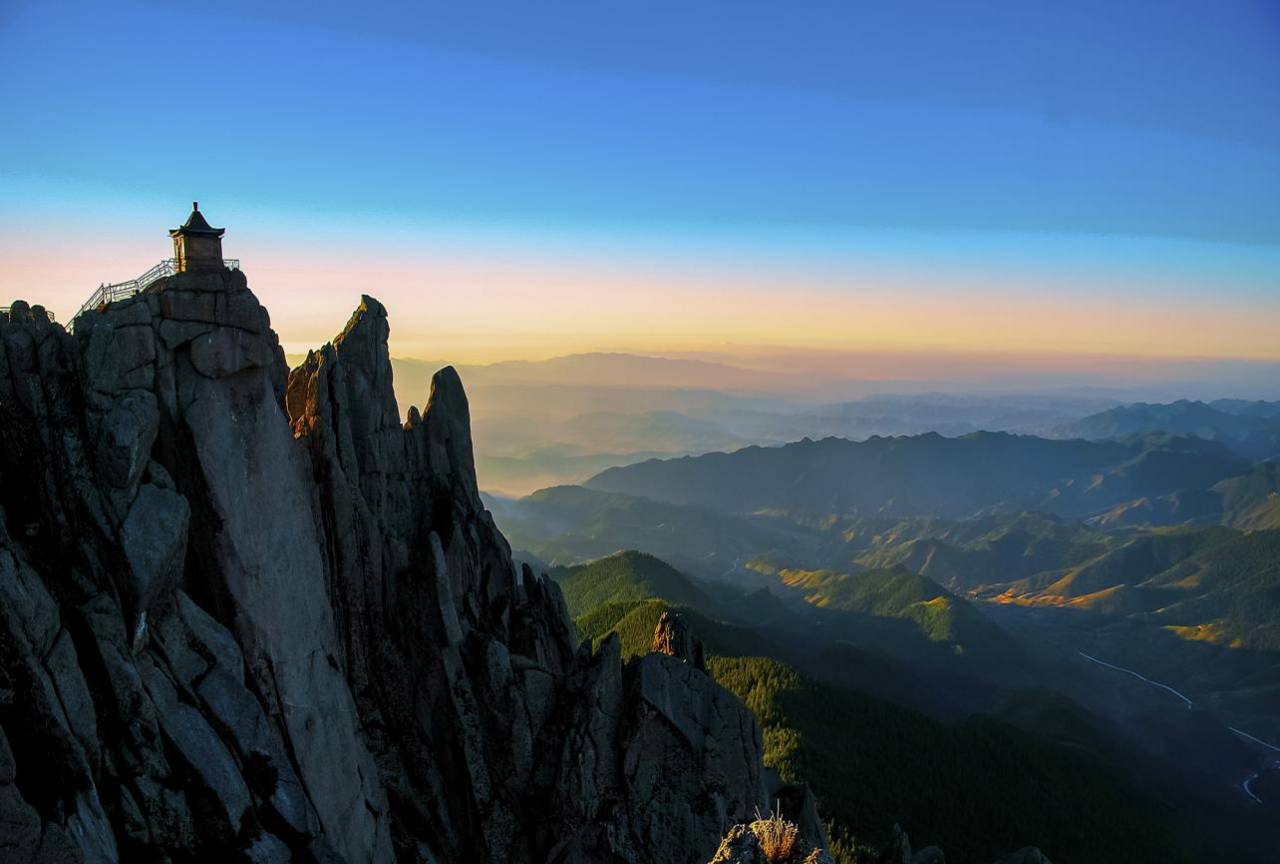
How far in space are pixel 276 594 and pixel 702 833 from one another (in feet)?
88.4

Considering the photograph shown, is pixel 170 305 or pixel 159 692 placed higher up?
pixel 170 305

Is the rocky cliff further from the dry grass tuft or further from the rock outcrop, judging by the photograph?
the dry grass tuft

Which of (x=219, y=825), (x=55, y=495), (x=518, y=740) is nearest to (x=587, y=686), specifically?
(x=518, y=740)

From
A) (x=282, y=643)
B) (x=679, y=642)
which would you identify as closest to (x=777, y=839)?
(x=282, y=643)

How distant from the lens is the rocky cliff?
29.7 meters

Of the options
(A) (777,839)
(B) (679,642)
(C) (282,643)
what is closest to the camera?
(A) (777,839)

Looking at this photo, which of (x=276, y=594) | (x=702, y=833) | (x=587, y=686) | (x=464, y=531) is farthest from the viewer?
(x=464, y=531)

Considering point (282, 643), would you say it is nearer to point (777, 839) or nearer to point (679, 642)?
point (777, 839)

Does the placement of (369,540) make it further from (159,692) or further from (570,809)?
(570,809)

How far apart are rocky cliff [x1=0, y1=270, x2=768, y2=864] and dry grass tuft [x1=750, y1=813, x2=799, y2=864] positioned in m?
21.2

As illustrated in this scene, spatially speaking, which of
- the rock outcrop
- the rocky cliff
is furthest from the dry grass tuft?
the rock outcrop

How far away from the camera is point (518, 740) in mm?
47781

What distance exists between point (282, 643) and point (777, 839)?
26603 mm

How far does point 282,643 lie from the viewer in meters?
38.2
